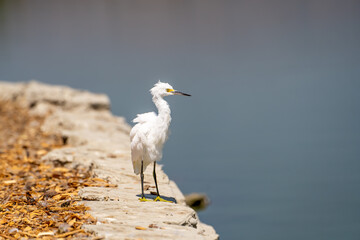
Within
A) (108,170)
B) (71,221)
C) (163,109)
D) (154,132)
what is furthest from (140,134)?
(108,170)

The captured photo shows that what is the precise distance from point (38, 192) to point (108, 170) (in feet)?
3.51

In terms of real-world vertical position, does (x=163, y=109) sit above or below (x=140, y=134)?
above

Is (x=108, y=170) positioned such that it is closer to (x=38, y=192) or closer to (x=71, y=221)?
(x=38, y=192)

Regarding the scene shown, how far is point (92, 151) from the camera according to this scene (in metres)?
7.12

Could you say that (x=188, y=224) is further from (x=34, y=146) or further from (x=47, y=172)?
(x=34, y=146)

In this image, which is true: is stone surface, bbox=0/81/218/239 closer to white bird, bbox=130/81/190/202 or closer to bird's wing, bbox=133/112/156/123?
white bird, bbox=130/81/190/202

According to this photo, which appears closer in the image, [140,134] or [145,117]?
[140,134]

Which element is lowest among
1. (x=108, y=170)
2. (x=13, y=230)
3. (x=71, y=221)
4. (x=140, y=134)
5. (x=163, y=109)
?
(x=13, y=230)

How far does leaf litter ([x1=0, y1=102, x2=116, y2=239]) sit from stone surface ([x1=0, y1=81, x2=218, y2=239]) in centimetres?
15

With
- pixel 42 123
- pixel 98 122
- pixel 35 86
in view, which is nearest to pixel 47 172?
pixel 98 122

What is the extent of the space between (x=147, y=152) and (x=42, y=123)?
22.3 feet

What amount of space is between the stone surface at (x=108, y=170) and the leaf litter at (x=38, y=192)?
153 mm

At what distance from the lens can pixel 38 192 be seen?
5277mm

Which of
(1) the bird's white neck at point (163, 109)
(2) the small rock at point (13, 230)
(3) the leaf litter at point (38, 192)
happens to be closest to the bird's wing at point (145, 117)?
(1) the bird's white neck at point (163, 109)
